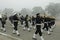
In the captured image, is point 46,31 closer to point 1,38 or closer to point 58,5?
point 1,38

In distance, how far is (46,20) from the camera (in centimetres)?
1767

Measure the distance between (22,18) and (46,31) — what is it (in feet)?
16.5

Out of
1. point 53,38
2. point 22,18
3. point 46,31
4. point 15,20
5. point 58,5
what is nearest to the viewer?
point 53,38

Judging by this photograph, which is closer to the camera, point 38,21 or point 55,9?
point 38,21

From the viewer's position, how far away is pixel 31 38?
16.2 m

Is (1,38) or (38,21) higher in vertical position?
(38,21)

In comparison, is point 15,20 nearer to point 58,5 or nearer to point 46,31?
point 46,31

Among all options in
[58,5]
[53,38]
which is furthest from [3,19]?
[58,5]

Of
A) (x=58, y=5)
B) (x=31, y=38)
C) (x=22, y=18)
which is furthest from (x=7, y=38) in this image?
(x=58, y=5)

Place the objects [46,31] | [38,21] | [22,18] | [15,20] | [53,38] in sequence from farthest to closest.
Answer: [22,18], [46,31], [15,20], [53,38], [38,21]

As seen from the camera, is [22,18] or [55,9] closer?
[22,18]

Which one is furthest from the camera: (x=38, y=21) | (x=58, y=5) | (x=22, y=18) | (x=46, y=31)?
(x=58, y=5)

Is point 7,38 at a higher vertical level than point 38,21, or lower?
lower

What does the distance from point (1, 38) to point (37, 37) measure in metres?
2.51
